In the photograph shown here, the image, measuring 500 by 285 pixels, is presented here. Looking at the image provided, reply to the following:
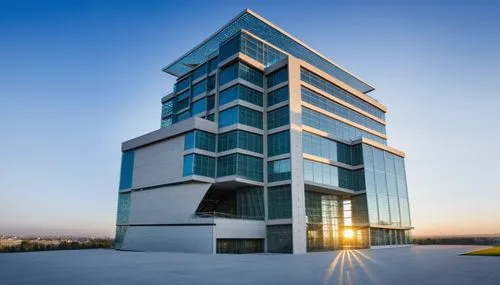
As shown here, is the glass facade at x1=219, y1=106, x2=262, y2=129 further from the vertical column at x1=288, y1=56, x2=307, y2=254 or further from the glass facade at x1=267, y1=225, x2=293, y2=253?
the glass facade at x1=267, y1=225, x2=293, y2=253

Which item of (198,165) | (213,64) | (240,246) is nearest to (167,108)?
(213,64)

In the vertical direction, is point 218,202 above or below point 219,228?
above

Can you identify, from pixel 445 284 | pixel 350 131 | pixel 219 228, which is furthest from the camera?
pixel 350 131

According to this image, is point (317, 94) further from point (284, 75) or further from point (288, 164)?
point (288, 164)

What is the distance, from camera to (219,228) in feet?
142

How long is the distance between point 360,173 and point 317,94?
50.3ft

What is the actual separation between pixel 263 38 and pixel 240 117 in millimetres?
16393

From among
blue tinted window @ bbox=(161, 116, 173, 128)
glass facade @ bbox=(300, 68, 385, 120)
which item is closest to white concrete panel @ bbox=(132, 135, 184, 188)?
blue tinted window @ bbox=(161, 116, 173, 128)

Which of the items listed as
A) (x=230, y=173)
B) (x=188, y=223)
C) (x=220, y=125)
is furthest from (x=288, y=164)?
(x=188, y=223)

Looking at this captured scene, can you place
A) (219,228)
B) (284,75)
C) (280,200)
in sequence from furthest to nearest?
→ (284,75) → (280,200) → (219,228)

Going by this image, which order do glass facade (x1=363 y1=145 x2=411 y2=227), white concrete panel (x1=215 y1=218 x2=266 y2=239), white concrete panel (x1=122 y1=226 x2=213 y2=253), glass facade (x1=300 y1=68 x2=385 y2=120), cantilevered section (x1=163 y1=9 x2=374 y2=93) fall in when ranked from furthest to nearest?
1. glass facade (x1=363 y1=145 x2=411 y2=227)
2. glass facade (x1=300 y1=68 x2=385 y2=120)
3. cantilevered section (x1=163 y1=9 x2=374 y2=93)
4. white concrete panel (x1=215 y1=218 x2=266 y2=239)
5. white concrete panel (x1=122 y1=226 x2=213 y2=253)

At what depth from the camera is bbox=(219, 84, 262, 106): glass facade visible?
5094 cm

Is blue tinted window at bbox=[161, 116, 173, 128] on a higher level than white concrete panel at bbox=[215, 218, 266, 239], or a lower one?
higher

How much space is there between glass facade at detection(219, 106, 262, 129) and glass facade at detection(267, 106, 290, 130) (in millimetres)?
1498
